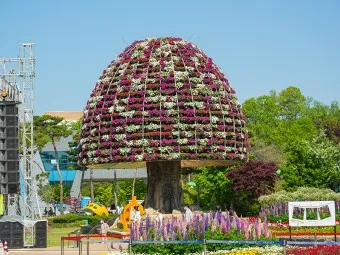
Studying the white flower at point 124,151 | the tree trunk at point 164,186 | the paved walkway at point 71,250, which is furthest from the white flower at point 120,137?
the paved walkway at point 71,250

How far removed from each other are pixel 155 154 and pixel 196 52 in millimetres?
6090

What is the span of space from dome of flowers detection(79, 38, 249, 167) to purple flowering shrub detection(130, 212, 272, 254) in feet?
39.2

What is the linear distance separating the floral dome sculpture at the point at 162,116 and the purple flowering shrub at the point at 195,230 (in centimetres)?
1199

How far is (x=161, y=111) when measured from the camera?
38.1 m

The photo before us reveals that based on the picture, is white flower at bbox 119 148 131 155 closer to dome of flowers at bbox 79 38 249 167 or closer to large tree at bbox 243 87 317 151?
dome of flowers at bbox 79 38 249 167

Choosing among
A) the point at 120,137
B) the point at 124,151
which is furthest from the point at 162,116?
the point at 124,151

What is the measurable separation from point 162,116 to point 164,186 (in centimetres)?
356

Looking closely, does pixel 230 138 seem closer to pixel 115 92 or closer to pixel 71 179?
pixel 115 92

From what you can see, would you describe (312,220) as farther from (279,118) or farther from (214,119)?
(279,118)

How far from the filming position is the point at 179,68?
39.5 meters

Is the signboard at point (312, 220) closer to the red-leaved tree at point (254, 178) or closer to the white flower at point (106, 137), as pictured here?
the white flower at point (106, 137)

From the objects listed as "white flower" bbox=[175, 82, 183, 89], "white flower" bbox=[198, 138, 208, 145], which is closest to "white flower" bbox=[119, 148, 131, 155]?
"white flower" bbox=[198, 138, 208, 145]

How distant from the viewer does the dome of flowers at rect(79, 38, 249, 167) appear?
3816cm

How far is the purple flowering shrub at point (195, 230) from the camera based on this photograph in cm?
2550
